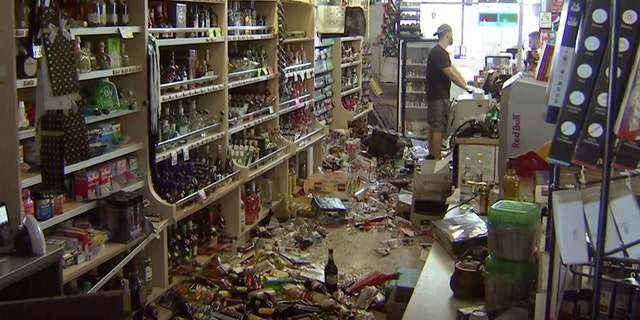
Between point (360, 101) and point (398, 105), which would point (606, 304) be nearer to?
point (360, 101)

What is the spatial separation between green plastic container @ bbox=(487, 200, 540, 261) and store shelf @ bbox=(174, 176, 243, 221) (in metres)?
2.48

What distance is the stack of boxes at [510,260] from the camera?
116 inches

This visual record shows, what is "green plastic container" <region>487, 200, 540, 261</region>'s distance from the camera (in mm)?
2930

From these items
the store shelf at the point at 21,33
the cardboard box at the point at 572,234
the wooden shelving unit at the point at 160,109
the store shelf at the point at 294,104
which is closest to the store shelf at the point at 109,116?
the wooden shelving unit at the point at 160,109

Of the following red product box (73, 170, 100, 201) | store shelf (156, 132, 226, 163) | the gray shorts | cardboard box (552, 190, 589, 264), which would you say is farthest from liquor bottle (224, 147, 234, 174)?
cardboard box (552, 190, 589, 264)

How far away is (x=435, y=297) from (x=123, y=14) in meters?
2.51

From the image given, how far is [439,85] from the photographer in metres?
9.64

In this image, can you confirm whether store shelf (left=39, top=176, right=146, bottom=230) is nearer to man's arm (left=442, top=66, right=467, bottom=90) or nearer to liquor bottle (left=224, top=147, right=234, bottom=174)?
Result: liquor bottle (left=224, top=147, right=234, bottom=174)

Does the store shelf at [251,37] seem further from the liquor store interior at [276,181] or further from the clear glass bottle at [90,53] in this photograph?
the clear glass bottle at [90,53]

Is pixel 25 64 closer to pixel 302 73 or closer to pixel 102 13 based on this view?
pixel 102 13

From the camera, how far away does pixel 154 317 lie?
4.54 metres

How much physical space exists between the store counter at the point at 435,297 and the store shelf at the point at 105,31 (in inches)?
84.6

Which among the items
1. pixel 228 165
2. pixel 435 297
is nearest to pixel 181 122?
pixel 228 165

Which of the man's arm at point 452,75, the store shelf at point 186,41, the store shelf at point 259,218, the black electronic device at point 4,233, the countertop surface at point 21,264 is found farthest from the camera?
the man's arm at point 452,75
